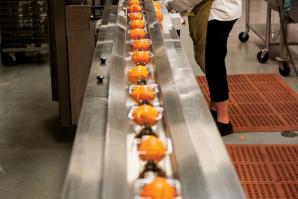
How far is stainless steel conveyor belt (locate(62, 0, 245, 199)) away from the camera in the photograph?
39.6 inches

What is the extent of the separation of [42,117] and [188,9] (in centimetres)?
152

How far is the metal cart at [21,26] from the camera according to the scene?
5.09 metres

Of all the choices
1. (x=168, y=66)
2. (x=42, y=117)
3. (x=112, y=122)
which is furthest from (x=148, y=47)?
(x=42, y=117)

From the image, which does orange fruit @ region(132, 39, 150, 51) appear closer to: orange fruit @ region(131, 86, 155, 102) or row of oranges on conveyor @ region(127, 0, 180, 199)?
row of oranges on conveyor @ region(127, 0, 180, 199)

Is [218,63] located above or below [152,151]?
below

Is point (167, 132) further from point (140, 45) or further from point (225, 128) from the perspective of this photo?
point (225, 128)

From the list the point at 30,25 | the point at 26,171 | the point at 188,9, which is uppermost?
the point at 188,9

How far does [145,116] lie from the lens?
1.33 meters

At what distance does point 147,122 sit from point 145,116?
0.02m

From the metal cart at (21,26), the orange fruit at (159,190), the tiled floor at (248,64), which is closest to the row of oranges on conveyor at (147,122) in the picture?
the orange fruit at (159,190)

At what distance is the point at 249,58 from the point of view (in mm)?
5258

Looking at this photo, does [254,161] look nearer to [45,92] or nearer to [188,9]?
[188,9]

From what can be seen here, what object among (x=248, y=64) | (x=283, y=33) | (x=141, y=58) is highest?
(x=141, y=58)

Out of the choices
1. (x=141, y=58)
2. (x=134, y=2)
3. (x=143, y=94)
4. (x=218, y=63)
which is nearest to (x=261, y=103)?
(x=218, y=63)
